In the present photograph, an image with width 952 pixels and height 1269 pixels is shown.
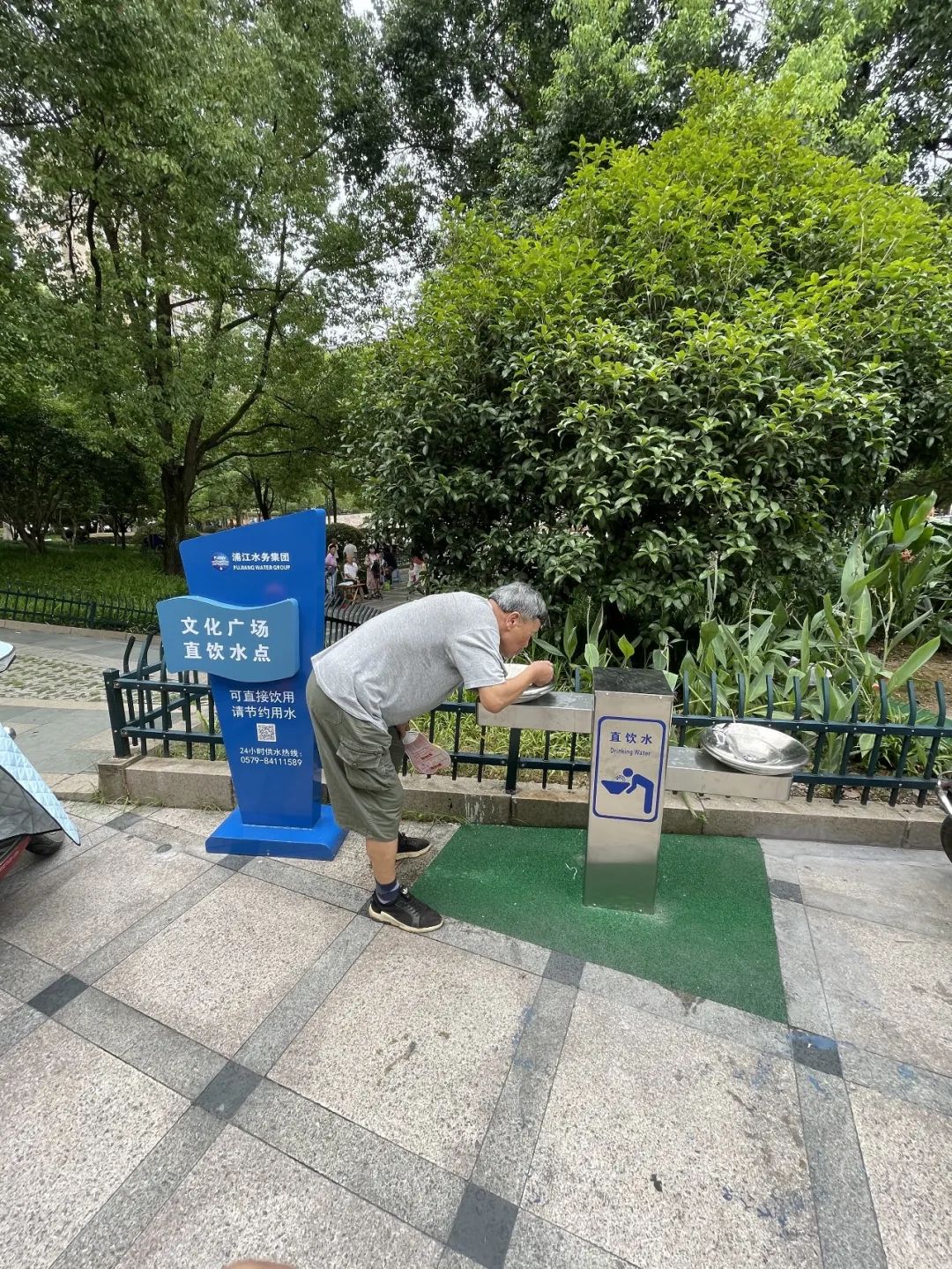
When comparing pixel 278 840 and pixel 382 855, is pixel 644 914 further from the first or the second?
pixel 278 840

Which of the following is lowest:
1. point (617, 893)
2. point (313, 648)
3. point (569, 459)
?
point (617, 893)

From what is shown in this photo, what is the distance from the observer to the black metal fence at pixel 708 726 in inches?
123

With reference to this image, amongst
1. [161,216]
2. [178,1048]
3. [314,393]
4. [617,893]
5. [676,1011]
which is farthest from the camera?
[314,393]

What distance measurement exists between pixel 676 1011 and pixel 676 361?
3.84 meters

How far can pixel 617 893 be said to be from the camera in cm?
261

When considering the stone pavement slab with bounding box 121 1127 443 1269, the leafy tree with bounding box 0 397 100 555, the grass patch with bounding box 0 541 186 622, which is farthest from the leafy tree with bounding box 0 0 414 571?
the stone pavement slab with bounding box 121 1127 443 1269

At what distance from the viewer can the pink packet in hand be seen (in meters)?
2.75

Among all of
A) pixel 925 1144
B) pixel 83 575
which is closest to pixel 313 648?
pixel 925 1144

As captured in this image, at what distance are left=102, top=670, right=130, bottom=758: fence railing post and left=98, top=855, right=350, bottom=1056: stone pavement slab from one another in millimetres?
1354

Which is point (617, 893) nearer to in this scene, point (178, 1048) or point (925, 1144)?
point (925, 1144)

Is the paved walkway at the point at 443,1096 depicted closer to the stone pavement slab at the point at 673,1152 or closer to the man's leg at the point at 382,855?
the stone pavement slab at the point at 673,1152

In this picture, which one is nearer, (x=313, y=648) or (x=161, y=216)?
(x=313, y=648)

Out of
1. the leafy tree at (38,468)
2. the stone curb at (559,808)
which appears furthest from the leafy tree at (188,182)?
the stone curb at (559,808)

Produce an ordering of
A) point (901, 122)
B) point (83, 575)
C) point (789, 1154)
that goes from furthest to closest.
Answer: point (83, 575), point (901, 122), point (789, 1154)
